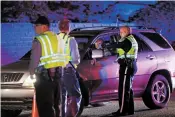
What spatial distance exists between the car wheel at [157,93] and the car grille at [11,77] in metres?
2.77

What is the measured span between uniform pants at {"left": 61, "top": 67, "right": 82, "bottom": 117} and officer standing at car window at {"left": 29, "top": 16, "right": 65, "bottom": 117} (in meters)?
0.52

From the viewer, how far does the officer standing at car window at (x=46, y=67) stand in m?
6.21

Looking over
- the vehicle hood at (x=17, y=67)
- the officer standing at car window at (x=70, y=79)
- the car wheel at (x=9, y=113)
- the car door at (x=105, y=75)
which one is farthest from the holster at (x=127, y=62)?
the car wheel at (x=9, y=113)

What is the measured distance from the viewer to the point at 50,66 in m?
6.28

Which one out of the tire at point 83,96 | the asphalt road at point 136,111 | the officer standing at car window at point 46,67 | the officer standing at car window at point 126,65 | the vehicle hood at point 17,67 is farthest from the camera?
the asphalt road at point 136,111

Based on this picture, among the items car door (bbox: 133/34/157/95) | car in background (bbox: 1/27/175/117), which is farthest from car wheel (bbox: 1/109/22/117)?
car door (bbox: 133/34/157/95)

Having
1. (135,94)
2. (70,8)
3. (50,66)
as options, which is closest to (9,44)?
(70,8)

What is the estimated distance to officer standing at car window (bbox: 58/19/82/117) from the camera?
6.90 m

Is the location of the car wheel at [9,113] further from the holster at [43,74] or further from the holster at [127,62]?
the holster at [43,74]

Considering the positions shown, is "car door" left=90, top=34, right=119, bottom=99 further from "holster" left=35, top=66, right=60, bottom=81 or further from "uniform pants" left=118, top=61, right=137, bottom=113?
"holster" left=35, top=66, right=60, bottom=81

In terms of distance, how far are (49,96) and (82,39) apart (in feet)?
8.98

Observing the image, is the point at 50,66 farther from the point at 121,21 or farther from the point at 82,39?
the point at 121,21

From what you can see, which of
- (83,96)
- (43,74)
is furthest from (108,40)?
(43,74)

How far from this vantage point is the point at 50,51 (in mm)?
6293
